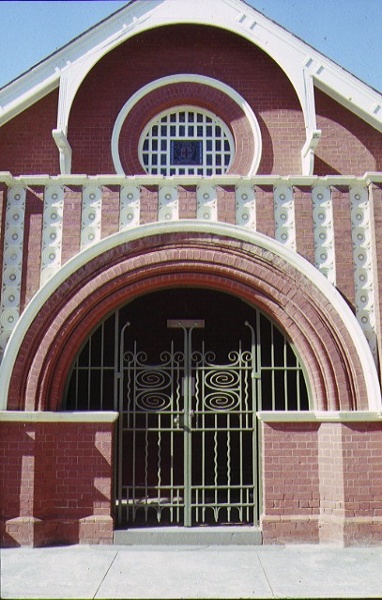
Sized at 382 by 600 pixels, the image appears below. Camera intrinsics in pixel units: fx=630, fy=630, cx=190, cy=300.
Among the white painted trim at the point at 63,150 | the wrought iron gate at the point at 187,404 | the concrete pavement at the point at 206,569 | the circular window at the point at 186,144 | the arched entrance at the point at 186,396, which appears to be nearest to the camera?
the concrete pavement at the point at 206,569

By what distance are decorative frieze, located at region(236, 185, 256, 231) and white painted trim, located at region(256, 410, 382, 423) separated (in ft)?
7.68

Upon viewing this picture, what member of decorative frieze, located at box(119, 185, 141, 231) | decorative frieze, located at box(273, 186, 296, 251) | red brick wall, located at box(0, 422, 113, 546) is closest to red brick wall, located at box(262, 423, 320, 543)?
Result: red brick wall, located at box(0, 422, 113, 546)

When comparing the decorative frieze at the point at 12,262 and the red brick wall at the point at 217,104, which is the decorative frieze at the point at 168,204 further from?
the red brick wall at the point at 217,104

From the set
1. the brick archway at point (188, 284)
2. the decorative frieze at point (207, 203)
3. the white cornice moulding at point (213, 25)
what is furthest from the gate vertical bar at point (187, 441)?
the white cornice moulding at point (213, 25)


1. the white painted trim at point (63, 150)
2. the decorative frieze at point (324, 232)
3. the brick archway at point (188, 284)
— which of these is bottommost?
the brick archway at point (188, 284)

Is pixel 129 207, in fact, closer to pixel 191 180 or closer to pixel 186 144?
pixel 191 180

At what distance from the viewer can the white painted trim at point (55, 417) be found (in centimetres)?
746

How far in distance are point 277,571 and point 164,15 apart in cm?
817

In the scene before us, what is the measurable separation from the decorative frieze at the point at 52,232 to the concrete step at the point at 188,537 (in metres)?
3.24

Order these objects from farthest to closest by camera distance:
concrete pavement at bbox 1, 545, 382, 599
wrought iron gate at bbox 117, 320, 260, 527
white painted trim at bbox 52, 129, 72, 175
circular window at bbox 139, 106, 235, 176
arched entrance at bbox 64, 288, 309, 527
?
circular window at bbox 139, 106, 235, 176 < white painted trim at bbox 52, 129, 72, 175 < arched entrance at bbox 64, 288, 309, 527 < wrought iron gate at bbox 117, 320, 260, 527 < concrete pavement at bbox 1, 545, 382, 599

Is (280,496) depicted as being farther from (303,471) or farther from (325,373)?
(325,373)

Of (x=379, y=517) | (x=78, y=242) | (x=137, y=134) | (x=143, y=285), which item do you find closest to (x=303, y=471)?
(x=379, y=517)

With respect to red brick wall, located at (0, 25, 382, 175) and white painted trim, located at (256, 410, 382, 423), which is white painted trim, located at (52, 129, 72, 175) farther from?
white painted trim, located at (256, 410, 382, 423)

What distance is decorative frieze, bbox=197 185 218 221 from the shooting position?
8.00m
